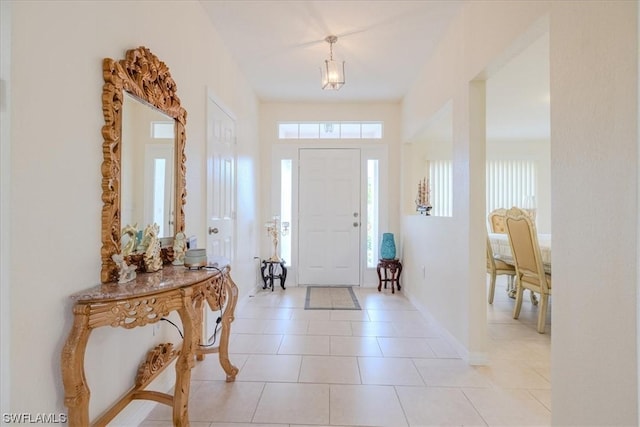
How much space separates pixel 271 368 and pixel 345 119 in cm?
344

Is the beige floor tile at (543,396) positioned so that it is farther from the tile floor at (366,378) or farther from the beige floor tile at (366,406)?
the beige floor tile at (366,406)

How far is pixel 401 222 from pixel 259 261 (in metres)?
2.07

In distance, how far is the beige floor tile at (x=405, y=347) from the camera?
2428 mm

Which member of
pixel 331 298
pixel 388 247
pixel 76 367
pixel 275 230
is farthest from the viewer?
pixel 275 230

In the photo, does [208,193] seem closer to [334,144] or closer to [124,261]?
[124,261]

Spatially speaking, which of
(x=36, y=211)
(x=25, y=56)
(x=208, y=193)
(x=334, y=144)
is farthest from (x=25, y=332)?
(x=334, y=144)

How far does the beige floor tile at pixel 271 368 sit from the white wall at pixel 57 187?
73 cm

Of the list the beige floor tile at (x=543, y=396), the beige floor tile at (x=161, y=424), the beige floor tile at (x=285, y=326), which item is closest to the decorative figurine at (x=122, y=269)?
the beige floor tile at (x=161, y=424)

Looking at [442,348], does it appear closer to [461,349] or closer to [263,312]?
[461,349]

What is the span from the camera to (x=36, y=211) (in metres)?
1.08

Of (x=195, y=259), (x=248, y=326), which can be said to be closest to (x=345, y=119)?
(x=248, y=326)

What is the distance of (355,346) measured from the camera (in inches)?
101

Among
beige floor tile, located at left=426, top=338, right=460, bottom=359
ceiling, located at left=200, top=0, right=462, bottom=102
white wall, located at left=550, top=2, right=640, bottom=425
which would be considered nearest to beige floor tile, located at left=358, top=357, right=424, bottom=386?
beige floor tile, located at left=426, top=338, right=460, bottom=359

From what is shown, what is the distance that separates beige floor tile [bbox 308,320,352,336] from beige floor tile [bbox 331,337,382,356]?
0.45 ft
